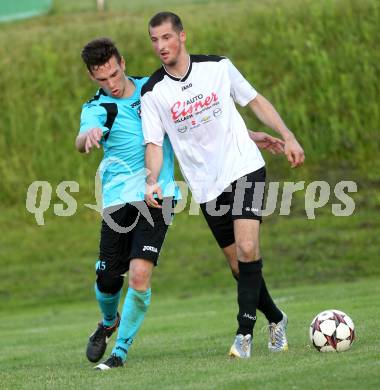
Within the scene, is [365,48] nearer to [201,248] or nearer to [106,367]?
[201,248]

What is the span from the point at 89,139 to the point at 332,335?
2.35 m

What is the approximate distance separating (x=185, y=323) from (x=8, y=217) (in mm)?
10943

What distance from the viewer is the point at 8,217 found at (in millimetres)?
24203

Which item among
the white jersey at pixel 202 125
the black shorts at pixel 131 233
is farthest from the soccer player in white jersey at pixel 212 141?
the black shorts at pixel 131 233

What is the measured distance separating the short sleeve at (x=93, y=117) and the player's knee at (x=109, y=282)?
4.13ft

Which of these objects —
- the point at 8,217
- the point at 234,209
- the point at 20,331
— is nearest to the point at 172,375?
the point at 234,209

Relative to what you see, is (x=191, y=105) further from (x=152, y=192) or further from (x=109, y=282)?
(x=109, y=282)

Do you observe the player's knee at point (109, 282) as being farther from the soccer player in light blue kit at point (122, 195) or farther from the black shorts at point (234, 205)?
the black shorts at point (234, 205)

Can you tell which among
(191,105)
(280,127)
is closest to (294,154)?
(280,127)

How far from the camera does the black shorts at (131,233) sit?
9.01 meters

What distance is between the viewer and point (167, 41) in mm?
8891

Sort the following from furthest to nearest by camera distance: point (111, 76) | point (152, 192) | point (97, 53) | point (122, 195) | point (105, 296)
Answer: point (105, 296) → point (122, 195) → point (111, 76) → point (97, 53) → point (152, 192)

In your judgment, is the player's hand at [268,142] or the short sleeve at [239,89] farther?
the player's hand at [268,142]

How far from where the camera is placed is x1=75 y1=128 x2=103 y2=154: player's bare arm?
333 inches
